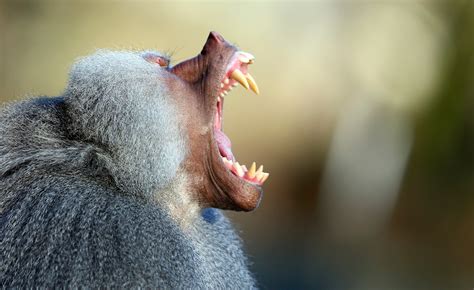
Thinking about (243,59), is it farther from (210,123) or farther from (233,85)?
(210,123)

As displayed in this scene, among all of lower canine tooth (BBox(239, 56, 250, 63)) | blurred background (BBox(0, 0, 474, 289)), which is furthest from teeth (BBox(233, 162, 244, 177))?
blurred background (BBox(0, 0, 474, 289))

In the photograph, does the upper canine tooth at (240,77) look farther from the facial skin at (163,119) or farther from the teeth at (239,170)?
the teeth at (239,170)

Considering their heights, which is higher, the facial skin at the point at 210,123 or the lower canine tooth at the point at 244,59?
the lower canine tooth at the point at 244,59

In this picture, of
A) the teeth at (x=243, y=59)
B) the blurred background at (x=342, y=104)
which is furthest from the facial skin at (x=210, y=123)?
the blurred background at (x=342, y=104)

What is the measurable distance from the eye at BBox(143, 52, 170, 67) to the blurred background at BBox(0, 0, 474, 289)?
472 cm

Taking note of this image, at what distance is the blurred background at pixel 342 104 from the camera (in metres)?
7.54

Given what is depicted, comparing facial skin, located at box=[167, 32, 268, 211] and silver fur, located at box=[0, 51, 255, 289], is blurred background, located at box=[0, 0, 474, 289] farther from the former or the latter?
silver fur, located at box=[0, 51, 255, 289]

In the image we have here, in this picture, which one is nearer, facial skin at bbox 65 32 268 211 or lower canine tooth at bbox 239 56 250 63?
facial skin at bbox 65 32 268 211

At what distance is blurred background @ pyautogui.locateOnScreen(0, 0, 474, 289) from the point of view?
24.7 feet

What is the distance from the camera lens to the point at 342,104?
802cm

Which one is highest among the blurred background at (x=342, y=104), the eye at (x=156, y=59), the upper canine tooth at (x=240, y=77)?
the upper canine tooth at (x=240, y=77)

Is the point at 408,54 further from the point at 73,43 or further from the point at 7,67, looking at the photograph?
the point at 7,67

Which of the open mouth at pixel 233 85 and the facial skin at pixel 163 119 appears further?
the open mouth at pixel 233 85

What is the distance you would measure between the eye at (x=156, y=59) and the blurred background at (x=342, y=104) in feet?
15.5
